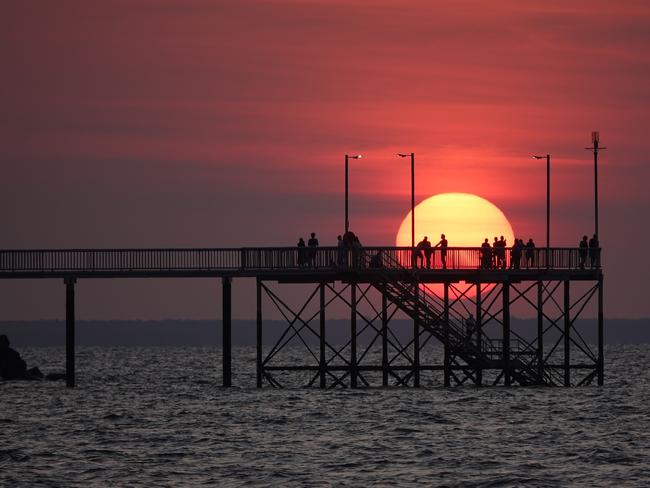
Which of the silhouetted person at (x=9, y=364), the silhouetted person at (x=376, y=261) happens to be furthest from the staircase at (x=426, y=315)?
the silhouetted person at (x=9, y=364)

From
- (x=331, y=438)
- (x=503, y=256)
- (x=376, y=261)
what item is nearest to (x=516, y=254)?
(x=503, y=256)

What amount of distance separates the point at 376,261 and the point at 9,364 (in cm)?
4379

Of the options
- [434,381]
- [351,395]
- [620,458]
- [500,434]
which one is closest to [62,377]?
[434,381]

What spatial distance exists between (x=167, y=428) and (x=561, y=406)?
2042cm

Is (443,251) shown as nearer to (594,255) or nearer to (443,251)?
(443,251)

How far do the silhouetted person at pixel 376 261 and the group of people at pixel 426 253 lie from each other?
1.73 meters

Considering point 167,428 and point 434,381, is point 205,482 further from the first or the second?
point 434,381

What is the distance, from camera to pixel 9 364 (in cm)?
12006

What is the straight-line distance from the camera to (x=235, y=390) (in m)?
99.8

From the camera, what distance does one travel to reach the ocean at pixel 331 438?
56.4 m

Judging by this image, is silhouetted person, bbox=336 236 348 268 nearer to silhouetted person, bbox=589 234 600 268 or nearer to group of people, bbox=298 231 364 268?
group of people, bbox=298 231 364 268

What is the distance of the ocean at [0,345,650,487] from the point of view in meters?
56.4

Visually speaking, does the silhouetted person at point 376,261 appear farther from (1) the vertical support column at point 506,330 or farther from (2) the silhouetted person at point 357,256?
(1) the vertical support column at point 506,330

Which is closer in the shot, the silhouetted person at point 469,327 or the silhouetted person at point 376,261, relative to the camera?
the silhouetted person at point 376,261
